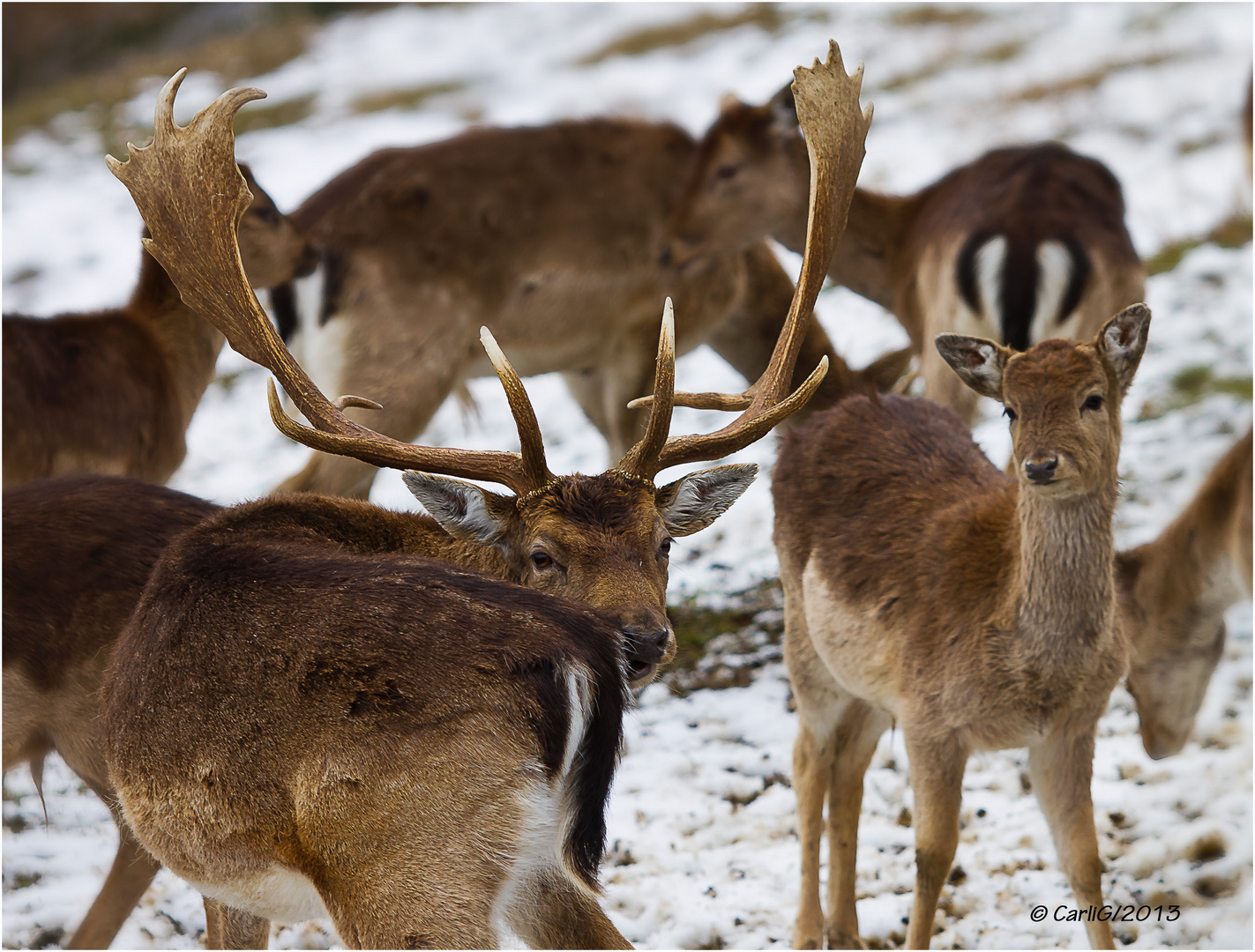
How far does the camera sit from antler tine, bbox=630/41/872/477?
425 centimetres

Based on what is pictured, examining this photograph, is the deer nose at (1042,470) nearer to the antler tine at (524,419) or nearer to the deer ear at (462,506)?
the antler tine at (524,419)

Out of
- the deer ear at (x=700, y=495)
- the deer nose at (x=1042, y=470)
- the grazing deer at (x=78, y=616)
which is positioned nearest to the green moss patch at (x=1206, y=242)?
the deer nose at (x=1042, y=470)

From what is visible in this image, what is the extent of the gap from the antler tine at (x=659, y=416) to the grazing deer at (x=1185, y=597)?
103 inches

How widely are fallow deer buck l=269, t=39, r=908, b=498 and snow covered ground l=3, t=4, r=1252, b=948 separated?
→ 1.12 meters

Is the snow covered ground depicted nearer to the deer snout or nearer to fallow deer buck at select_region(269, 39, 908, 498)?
the deer snout

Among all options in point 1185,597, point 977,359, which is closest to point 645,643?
point 977,359

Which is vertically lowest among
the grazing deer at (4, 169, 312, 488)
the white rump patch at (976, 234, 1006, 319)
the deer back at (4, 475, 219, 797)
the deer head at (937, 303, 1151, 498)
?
the deer back at (4, 475, 219, 797)

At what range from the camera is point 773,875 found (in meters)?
4.83

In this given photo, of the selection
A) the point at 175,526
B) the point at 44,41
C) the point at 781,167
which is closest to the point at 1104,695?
the point at 175,526

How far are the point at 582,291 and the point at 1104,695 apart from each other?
419 centimetres

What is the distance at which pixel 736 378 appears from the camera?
9727 mm

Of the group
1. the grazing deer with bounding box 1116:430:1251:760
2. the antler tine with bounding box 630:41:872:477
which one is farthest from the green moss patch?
the antler tine with bounding box 630:41:872:477

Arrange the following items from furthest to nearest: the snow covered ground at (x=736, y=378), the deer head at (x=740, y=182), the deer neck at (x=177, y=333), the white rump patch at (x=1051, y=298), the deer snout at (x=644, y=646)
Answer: the deer head at (x=740, y=182) → the deer neck at (x=177, y=333) → the white rump patch at (x=1051, y=298) → the snow covered ground at (x=736, y=378) → the deer snout at (x=644, y=646)

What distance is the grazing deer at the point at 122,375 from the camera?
6.02 m
